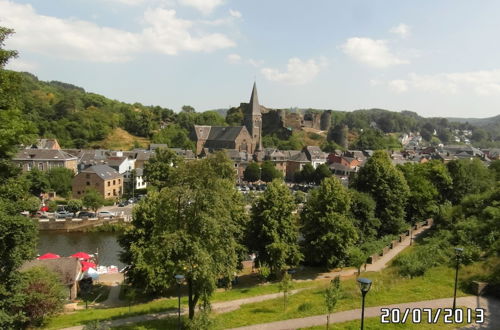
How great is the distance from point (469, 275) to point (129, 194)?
168 ft

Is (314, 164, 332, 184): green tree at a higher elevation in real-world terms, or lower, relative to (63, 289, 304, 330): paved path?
higher

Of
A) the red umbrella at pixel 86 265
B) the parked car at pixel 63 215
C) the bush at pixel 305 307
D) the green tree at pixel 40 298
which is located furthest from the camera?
the parked car at pixel 63 215

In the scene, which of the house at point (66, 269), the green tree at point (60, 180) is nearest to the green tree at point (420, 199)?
the house at point (66, 269)

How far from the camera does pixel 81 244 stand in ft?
126

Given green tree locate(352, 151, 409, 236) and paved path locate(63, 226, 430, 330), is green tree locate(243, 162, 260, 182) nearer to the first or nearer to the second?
green tree locate(352, 151, 409, 236)

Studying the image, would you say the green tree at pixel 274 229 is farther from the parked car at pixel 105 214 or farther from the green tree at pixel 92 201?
the green tree at pixel 92 201

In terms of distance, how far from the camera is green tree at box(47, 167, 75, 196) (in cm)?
5281

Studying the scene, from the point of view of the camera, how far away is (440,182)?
40.7 m

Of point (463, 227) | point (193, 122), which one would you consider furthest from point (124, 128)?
point (463, 227)

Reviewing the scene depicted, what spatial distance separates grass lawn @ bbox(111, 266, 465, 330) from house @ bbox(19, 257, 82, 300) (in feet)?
30.9

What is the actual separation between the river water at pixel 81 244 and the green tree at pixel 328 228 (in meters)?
→ 17.9

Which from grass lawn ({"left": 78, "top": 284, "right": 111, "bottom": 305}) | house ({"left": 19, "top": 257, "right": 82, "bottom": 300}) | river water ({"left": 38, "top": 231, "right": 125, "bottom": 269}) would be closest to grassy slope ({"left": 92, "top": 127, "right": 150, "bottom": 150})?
river water ({"left": 38, "top": 231, "right": 125, "bottom": 269})

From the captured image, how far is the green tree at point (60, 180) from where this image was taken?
52.8 meters

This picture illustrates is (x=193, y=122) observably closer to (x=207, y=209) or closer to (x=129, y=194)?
(x=129, y=194)
